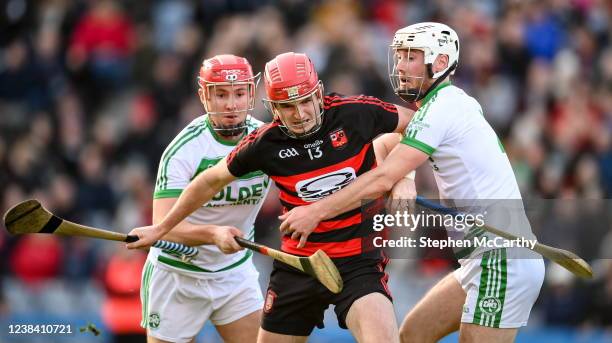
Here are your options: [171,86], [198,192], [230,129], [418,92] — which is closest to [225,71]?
[230,129]

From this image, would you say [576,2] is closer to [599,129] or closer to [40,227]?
[599,129]

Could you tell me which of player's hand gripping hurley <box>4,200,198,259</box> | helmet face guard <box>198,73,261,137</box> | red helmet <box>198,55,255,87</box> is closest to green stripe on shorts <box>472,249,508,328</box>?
helmet face guard <box>198,73,261,137</box>

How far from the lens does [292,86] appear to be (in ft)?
20.4

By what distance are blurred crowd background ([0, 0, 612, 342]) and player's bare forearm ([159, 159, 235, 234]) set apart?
400 cm

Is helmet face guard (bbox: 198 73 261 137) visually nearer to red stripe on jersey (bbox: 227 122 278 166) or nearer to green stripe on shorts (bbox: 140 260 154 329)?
red stripe on jersey (bbox: 227 122 278 166)

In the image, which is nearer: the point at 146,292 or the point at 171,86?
the point at 146,292

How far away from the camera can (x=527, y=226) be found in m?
6.51

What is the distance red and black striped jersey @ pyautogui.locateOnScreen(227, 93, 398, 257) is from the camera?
6320mm

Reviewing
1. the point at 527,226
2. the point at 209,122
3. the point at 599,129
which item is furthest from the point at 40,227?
the point at 599,129

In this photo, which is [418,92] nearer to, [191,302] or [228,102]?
[228,102]

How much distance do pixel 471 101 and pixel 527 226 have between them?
74cm

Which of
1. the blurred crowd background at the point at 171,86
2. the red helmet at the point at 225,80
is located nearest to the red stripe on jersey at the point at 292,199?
the red helmet at the point at 225,80

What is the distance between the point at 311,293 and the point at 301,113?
948 millimetres

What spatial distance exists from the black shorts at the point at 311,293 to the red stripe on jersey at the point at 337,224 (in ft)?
0.55
